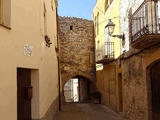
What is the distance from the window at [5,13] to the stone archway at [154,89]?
4.42 metres

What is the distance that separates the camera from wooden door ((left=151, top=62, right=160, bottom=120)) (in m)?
6.22

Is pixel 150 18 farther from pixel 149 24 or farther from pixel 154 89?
pixel 154 89

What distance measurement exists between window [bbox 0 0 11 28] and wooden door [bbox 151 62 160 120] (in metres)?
4.62

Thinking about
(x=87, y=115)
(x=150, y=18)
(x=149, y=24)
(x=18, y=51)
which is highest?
(x=150, y=18)

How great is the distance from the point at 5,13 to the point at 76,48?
14.0m

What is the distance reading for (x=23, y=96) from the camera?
15.8 feet

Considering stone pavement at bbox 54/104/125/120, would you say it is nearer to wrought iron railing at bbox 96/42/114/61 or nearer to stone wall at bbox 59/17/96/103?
wrought iron railing at bbox 96/42/114/61

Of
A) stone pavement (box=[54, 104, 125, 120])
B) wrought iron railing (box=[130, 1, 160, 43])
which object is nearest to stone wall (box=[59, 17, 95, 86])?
stone pavement (box=[54, 104, 125, 120])

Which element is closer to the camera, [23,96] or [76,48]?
[23,96]

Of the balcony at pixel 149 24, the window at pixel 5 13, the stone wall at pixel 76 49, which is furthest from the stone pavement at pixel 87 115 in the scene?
the window at pixel 5 13

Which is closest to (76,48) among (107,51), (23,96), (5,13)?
(107,51)

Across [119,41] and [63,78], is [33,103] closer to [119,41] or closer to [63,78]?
[119,41]

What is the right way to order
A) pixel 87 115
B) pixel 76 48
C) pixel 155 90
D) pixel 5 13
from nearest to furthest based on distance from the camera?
pixel 5 13, pixel 155 90, pixel 87 115, pixel 76 48

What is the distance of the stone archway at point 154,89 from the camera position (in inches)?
246
